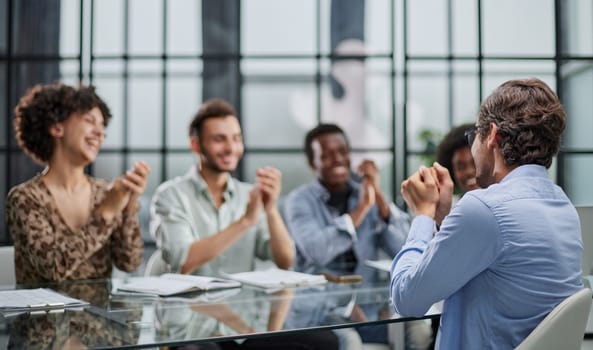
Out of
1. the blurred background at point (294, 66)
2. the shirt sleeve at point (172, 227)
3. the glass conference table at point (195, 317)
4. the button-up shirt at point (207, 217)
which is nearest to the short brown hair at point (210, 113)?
the button-up shirt at point (207, 217)

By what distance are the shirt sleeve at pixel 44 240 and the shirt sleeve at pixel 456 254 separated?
4.93 ft

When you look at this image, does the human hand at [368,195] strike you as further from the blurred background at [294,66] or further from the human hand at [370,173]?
the blurred background at [294,66]

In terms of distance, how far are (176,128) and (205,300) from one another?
13.6ft

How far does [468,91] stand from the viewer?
6.27m

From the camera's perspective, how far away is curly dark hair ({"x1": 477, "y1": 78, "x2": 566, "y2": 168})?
5.30 ft

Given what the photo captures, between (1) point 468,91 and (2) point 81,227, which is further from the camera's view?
(1) point 468,91

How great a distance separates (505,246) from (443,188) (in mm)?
393

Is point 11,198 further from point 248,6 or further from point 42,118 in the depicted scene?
point 248,6

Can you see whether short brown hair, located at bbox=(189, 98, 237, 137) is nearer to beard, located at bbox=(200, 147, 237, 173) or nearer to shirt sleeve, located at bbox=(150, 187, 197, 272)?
beard, located at bbox=(200, 147, 237, 173)

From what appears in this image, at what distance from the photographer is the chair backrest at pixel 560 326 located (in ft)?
4.84

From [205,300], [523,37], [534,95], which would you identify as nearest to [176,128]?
[523,37]

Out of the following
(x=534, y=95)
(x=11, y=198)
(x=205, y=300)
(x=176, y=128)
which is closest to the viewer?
(x=534, y=95)

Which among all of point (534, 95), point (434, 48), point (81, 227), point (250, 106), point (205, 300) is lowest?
point (205, 300)

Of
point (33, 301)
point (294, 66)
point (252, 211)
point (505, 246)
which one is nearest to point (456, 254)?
point (505, 246)
